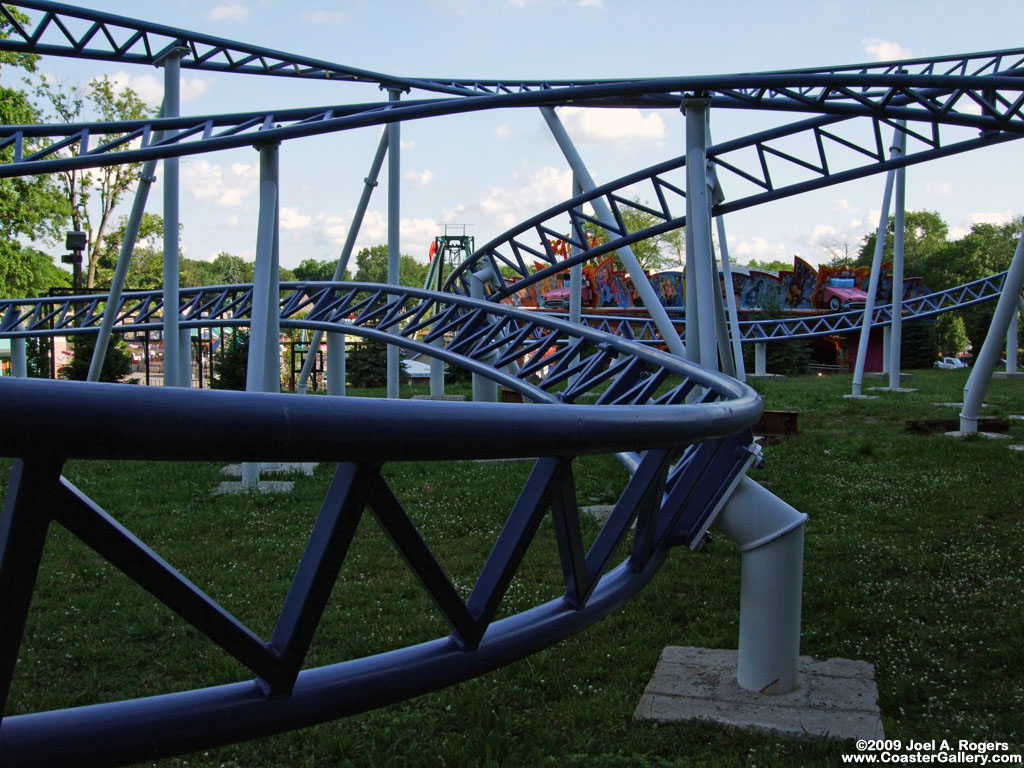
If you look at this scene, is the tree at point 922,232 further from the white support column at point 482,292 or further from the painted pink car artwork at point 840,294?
the white support column at point 482,292

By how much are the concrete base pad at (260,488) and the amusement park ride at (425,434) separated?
108cm

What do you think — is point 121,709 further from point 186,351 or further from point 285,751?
point 186,351

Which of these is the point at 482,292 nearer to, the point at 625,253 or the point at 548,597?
the point at 625,253

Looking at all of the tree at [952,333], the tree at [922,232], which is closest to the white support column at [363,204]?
the tree at [952,333]

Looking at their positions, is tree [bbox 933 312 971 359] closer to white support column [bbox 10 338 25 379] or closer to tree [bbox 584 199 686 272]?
tree [bbox 584 199 686 272]

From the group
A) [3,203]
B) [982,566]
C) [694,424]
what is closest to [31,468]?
[694,424]

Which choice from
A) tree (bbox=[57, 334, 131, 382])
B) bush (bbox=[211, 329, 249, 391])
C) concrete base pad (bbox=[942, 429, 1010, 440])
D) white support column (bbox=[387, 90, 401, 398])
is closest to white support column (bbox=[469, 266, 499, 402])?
white support column (bbox=[387, 90, 401, 398])

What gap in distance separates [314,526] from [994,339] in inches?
462

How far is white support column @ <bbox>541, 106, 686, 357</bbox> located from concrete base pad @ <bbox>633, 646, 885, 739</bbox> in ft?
11.9

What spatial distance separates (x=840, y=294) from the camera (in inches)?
1399

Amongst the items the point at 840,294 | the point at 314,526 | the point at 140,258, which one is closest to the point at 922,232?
the point at 840,294

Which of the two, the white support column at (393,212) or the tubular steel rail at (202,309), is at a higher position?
the white support column at (393,212)

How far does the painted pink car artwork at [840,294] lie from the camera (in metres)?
35.1

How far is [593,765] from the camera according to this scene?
4164 millimetres
